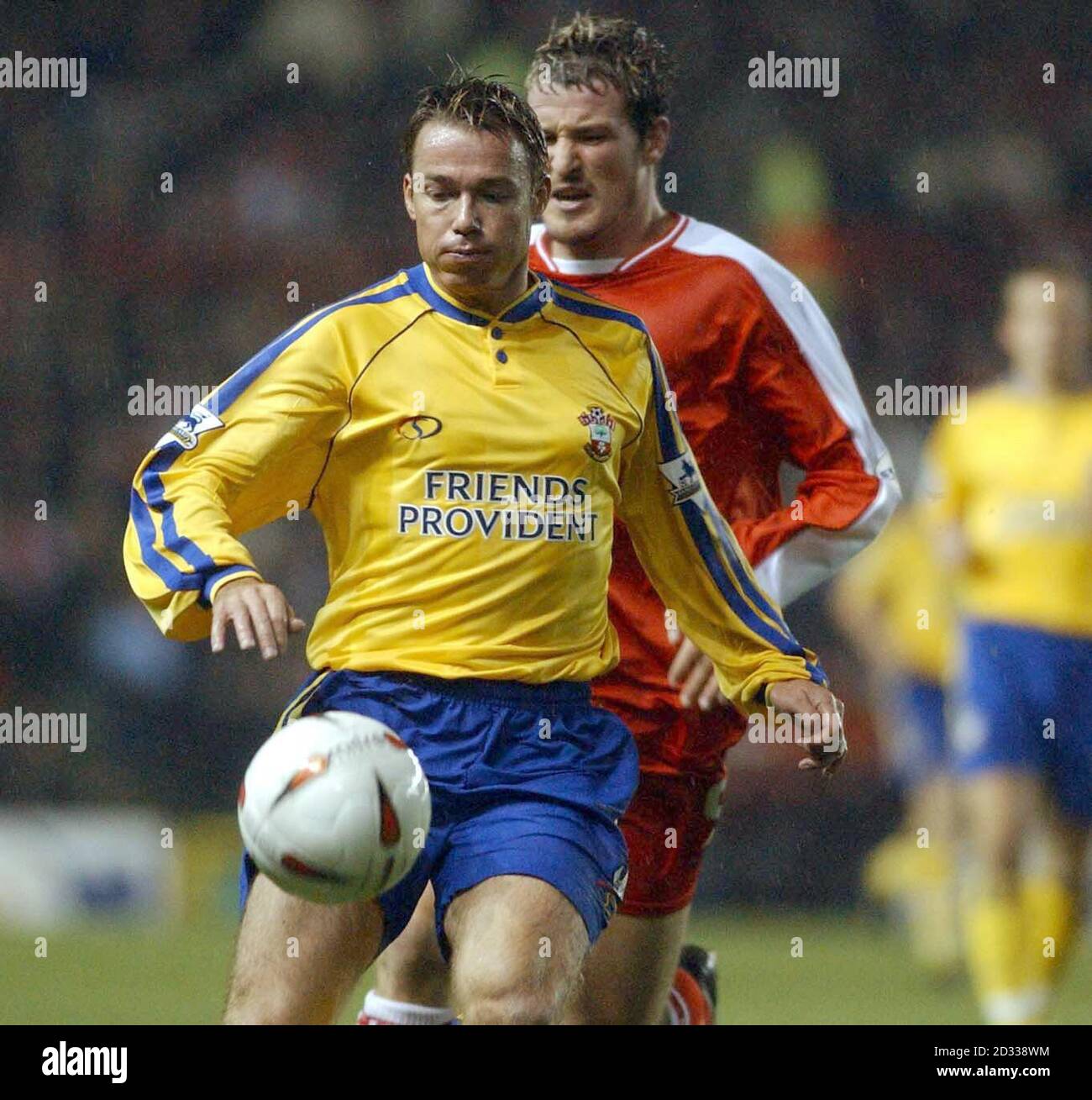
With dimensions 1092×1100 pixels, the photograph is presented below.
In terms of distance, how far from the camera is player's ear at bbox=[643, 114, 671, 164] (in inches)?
175

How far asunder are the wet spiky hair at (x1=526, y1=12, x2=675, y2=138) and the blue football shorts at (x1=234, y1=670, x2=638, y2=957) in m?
1.47

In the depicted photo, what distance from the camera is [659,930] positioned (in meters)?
4.46

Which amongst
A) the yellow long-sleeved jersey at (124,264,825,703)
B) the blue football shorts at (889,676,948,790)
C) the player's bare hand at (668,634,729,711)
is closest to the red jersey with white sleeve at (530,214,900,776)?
the player's bare hand at (668,634,729,711)

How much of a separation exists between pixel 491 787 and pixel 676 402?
4.07ft

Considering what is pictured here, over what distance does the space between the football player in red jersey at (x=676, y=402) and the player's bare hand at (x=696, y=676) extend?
0.79 feet

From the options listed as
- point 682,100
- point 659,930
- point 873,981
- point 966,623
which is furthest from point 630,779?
point 682,100

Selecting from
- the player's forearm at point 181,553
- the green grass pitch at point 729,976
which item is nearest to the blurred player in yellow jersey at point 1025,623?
the green grass pitch at point 729,976

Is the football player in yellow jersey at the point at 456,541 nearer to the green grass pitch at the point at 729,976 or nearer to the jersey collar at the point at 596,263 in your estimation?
the jersey collar at the point at 596,263

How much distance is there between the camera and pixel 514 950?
3.14m

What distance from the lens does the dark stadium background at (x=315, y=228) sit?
34.7ft

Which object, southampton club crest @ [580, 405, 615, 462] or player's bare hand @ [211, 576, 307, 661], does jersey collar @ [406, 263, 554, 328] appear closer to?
southampton club crest @ [580, 405, 615, 462]

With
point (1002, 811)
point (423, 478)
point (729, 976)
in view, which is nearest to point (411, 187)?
point (423, 478)

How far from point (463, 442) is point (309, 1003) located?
3.03 ft
